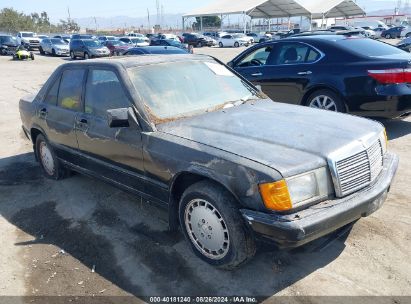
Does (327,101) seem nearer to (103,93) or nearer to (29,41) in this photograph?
(103,93)

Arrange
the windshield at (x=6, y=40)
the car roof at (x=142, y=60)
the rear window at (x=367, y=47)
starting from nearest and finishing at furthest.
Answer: the car roof at (x=142, y=60), the rear window at (x=367, y=47), the windshield at (x=6, y=40)

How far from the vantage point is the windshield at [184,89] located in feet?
12.1

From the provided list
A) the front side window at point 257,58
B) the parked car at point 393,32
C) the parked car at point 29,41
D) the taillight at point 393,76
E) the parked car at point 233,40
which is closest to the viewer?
the taillight at point 393,76

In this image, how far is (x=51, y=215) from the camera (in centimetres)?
445

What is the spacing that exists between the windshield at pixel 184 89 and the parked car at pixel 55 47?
29.5 metres

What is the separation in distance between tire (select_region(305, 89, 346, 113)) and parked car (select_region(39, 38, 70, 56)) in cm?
2801

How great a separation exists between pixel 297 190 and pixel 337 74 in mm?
4096

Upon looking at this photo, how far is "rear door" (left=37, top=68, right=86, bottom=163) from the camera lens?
14.9 feet

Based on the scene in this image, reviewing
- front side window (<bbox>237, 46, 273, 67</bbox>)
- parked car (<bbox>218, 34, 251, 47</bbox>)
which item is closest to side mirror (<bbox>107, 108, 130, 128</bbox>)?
front side window (<bbox>237, 46, 273, 67</bbox>)

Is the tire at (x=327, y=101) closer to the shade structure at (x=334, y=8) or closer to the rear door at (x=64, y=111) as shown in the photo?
the rear door at (x=64, y=111)

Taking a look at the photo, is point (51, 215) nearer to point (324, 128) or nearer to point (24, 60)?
point (324, 128)

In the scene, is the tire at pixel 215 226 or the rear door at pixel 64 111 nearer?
the tire at pixel 215 226

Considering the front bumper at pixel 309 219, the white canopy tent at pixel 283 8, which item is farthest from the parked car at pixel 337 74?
the white canopy tent at pixel 283 8

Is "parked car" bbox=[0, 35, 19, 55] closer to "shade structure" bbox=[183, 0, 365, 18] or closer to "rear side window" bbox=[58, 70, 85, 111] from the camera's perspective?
"shade structure" bbox=[183, 0, 365, 18]
